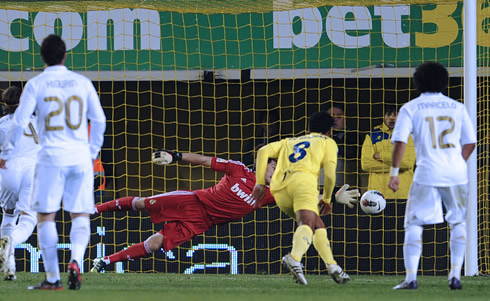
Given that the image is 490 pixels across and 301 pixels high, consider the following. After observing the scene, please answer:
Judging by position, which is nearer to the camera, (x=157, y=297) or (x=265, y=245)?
(x=157, y=297)

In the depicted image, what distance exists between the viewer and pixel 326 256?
783 centimetres

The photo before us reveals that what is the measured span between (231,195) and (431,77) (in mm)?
3490

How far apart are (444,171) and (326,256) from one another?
143 cm

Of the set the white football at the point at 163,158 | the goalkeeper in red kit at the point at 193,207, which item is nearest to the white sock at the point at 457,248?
the goalkeeper in red kit at the point at 193,207

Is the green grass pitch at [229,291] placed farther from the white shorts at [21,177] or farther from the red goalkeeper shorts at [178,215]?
the red goalkeeper shorts at [178,215]

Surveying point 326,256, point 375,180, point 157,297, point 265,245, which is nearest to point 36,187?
point 157,297

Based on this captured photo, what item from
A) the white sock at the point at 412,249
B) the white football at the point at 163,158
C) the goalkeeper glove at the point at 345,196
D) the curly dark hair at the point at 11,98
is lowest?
the white sock at the point at 412,249

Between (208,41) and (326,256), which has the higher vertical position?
(208,41)

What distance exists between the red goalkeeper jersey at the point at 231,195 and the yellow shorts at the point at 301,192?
2.05 m

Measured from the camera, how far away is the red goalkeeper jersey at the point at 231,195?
32.7ft

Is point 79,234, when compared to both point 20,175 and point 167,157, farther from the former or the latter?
point 167,157

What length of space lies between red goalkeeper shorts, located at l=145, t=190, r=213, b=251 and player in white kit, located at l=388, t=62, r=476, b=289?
11.5ft

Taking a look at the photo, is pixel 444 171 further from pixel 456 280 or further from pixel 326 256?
pixel 326 256

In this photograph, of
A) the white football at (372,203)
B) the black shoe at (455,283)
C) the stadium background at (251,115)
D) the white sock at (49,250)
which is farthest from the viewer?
the stadium background at (251,115)
